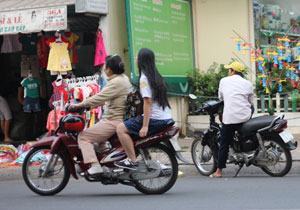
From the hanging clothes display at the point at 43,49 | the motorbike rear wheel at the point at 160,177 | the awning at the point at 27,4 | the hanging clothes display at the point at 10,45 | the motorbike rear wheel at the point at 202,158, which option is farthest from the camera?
the hanging clothes display at the point at 10,45

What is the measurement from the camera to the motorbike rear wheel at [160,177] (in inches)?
317

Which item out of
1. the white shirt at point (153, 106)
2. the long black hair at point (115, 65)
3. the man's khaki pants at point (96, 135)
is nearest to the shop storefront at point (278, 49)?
the white shirt at point (153, 106)

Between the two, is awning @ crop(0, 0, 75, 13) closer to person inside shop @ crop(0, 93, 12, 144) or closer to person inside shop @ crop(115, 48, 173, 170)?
person inside shop @ crop(0, 93, 12, 144)

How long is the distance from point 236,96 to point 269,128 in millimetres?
663

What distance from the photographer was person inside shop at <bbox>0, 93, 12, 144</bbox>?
14.5m

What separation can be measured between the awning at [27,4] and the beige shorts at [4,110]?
2.57 metres

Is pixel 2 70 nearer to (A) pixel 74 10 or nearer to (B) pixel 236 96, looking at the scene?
(A) pixel 74 10

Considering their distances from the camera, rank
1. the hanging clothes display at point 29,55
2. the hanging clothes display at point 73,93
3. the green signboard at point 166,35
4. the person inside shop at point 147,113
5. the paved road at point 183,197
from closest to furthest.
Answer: the paved road at point 183,197 → the person inside shop at point 147,113 → the hanging clothes display at point 73,93 → the green signboard at point 166,35 → the hanging clothes display at point 29,55

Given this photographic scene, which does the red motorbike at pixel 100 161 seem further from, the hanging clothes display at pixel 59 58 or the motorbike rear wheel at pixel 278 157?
the hanging clothes display at pixel 59 58

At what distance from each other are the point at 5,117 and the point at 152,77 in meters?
7.31

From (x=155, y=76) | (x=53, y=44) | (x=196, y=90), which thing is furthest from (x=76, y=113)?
(x=196, y=90)

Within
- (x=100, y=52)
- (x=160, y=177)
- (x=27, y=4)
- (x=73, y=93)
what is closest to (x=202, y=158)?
(x=160, y=177)

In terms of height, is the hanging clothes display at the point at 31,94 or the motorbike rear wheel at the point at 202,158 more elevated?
the hanging clothes display at the point at 31,94

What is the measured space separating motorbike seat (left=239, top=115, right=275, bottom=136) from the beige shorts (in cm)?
680
